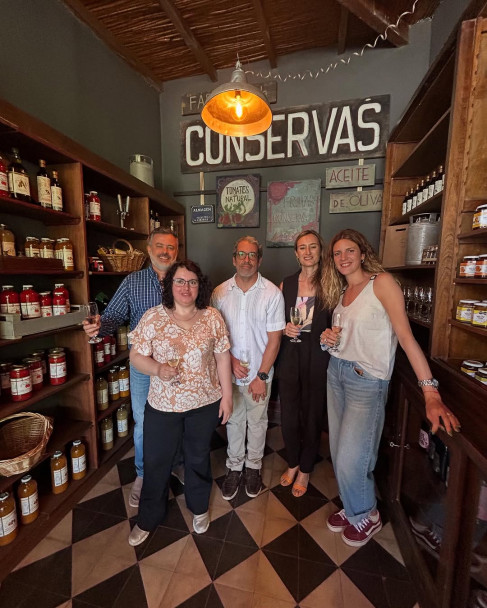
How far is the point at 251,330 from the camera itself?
5.80ft

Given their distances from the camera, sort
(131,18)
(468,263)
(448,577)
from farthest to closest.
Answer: (131,18) < (468,263) < (448,577)

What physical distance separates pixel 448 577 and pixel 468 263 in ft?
→ 4.07

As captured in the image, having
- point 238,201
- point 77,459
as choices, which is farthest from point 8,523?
point 238,201

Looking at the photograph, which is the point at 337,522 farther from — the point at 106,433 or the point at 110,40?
the point at 110,40

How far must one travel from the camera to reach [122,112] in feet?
8.82

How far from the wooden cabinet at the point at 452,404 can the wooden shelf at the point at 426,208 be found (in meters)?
0.02

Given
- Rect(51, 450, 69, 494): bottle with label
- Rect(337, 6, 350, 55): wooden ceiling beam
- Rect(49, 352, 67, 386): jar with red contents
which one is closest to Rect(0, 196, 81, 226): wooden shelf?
Rect(49, 352, 67, 386): jar with red contents

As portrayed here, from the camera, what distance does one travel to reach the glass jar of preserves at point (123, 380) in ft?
7.52

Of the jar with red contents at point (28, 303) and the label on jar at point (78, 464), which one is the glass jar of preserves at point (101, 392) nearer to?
the label on jar at point (78, 464)

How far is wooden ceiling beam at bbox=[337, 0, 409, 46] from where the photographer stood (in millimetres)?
2066

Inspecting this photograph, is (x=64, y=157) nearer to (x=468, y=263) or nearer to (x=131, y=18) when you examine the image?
(x=131, y=18)

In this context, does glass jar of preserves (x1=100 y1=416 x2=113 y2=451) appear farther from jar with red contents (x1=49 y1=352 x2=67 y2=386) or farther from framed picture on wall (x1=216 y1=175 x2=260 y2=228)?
framed picture on wall (x1=216 y1=175 x2=260 y2=228)

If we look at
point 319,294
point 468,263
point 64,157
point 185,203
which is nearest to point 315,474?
point 319,294

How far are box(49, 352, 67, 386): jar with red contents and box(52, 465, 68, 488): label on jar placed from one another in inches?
21.8
